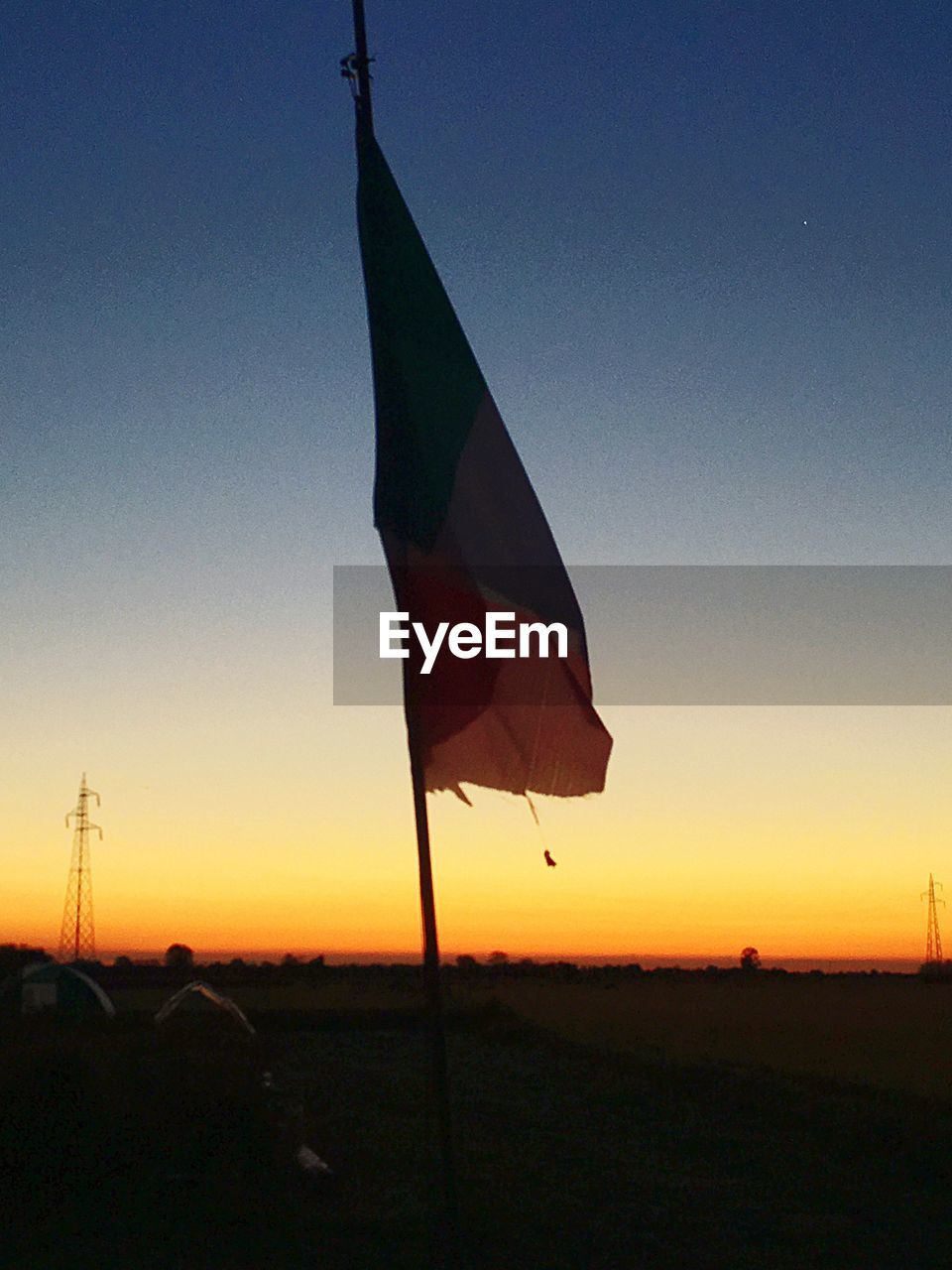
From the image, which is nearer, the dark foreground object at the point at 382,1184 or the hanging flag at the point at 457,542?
the hanging flag at the point at 457,542

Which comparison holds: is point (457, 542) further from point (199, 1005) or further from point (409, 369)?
point (199, 1005)

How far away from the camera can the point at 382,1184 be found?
14125 mm

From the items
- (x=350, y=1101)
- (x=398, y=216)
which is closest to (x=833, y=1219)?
(x=398, y=216)

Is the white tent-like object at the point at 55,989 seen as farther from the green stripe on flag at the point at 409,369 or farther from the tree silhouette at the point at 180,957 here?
the tree silhouette at the point at 180,957

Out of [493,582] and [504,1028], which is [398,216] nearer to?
[493,582]

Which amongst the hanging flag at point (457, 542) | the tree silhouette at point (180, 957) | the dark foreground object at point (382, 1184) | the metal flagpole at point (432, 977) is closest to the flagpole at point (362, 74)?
the hanging flag at point (457, 542)

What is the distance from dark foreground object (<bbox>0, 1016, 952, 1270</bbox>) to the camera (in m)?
11.3

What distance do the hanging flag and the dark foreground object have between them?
5515 mm

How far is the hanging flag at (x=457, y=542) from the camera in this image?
6.70 m

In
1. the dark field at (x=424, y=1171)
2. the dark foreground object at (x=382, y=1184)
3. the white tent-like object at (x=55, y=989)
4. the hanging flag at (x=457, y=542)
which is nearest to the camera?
the hanging flag at (x=457, y=542)

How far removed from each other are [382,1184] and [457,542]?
9.23 m

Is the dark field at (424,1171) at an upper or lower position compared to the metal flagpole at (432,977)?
lower

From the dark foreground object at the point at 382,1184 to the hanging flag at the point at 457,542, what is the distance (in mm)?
5515

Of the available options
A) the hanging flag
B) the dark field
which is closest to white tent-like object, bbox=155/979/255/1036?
the dark field
